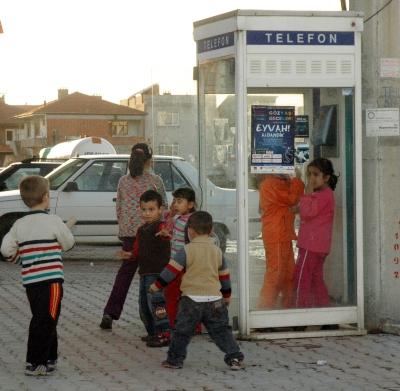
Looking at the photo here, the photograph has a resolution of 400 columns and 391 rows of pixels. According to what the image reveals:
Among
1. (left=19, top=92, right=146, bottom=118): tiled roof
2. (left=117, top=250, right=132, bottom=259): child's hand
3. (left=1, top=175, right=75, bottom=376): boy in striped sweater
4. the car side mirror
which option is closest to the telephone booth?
(left=117, top=250, right=132, bottom=259): child's hand

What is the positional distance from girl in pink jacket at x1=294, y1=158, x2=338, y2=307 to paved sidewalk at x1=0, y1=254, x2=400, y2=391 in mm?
486

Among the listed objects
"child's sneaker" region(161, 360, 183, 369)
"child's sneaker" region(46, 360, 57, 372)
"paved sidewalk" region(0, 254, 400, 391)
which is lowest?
"paved sidewalk" region(0, 254, 400, 391)

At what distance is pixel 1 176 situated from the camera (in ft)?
68.2

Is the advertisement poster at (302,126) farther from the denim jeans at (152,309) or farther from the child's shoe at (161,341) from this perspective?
the child's shoe at (161,341)

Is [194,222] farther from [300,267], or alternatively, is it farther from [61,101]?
[61,101]

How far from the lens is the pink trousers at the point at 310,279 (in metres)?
10.0

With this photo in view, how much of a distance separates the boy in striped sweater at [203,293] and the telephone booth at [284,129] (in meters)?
1.32

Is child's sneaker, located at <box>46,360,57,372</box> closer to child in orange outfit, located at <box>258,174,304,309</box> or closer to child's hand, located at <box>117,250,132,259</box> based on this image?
child's hand, located at <box>117,250,132,259</box>

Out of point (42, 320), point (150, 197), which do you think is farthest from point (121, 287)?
point (42, 320)

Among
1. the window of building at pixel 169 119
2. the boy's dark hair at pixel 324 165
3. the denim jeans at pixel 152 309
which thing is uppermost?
the window of building at pixel 169 119

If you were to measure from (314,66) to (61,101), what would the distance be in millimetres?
103945

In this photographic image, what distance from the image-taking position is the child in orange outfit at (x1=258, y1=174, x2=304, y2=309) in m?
9.97

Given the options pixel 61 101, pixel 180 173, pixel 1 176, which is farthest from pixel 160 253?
pixel 61 101

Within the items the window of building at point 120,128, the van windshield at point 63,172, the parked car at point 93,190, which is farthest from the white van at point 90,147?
the window of building at point 120,128
